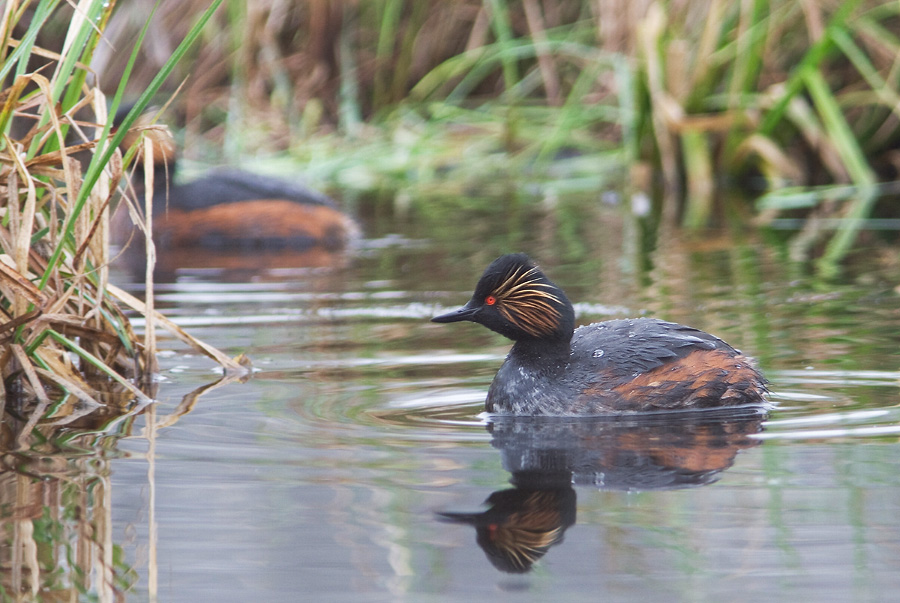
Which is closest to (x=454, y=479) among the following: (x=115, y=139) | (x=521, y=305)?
(x=521, y=305)

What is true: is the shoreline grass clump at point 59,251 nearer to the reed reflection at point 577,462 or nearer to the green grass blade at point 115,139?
the green grass blade at point 115,139

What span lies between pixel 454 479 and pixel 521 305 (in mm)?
1228

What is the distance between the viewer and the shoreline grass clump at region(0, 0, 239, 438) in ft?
15.8

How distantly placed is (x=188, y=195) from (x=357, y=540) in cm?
748

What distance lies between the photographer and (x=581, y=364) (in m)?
5.07

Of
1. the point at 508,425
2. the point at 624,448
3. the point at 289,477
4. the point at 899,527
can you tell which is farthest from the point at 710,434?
the point at 289,477

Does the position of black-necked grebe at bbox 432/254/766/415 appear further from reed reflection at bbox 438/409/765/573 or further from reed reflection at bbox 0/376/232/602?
reed reflection at bbox 0/376/232/602

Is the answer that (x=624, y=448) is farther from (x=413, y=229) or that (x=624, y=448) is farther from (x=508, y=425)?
(x=413, y=229)

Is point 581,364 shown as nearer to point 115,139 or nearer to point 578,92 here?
point 115,139

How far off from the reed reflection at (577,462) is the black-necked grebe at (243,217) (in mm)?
5760

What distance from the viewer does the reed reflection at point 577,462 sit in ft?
11.4

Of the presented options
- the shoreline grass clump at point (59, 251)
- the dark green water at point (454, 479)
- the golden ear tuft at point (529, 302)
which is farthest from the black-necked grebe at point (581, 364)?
the shoreline grass clump at point (59, 251)

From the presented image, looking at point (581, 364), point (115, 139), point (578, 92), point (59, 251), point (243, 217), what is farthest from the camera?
point (578, 92)

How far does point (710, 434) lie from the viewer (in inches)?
181
